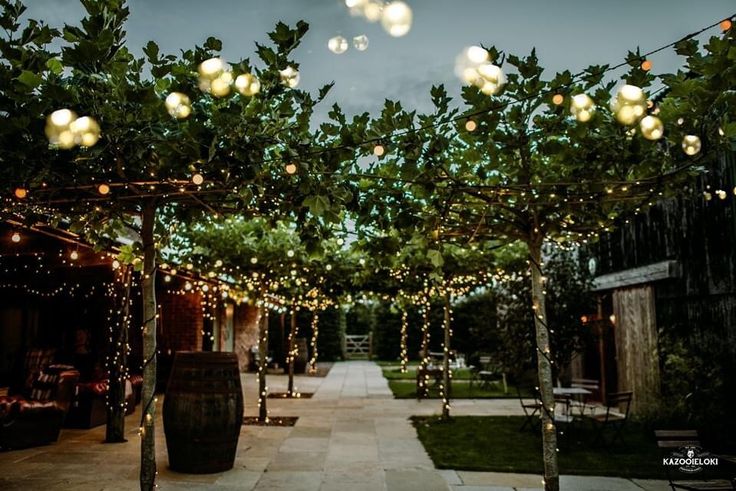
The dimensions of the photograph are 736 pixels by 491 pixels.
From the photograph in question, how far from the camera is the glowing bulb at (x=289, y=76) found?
3217 millimetres

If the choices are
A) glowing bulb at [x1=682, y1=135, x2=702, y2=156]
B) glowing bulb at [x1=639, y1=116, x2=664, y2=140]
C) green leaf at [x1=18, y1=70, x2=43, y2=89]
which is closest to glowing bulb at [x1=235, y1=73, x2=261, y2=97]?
green leaf at [x1=18, y1=70, x2=43, y2=89]

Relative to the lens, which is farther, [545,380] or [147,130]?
[545,380]

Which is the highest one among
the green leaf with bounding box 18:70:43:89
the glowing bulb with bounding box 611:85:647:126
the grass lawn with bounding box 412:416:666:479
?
the green leaf with bounding box 18:70:43:89

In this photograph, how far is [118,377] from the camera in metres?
7.01

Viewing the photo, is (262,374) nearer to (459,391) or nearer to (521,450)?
(521,450)

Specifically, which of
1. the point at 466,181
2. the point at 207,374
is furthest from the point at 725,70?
the point at 207,374

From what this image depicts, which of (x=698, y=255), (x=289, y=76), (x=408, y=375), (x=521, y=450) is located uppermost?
(x=289, y=76)

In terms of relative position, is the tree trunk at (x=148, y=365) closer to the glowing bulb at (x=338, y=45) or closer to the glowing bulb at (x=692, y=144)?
the glowing bulb at (x=338, y=45)

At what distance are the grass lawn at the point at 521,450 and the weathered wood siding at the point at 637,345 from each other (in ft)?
2.18

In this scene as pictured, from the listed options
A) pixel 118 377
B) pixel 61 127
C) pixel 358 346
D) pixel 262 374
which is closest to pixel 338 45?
pixel 61 127

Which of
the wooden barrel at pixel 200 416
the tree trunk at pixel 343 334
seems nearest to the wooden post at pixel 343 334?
the tree trunk at pixel 343 334

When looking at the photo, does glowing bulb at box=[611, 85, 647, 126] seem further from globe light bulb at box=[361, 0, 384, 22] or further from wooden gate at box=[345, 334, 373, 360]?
wooden gate at box=[345, 334, 373, 360]

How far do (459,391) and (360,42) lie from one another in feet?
36.9

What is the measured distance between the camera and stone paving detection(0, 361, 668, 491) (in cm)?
525
